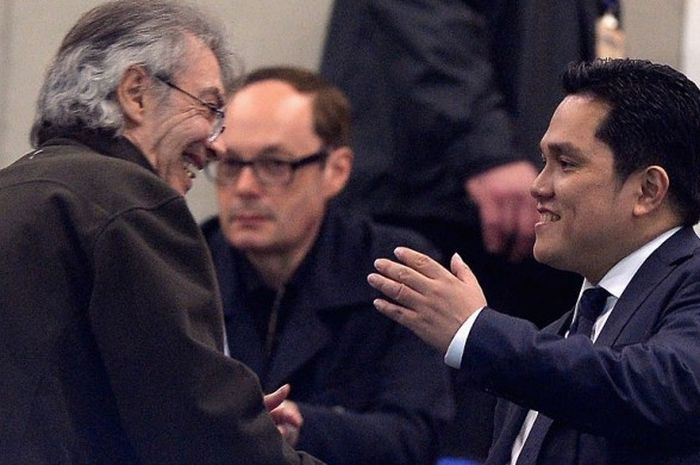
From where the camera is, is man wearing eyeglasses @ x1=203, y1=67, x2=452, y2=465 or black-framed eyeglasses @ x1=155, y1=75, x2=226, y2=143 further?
man wearing eyeglasses @ x1=203, y1=67, x2=452, y2=465

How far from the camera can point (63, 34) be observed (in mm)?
5098

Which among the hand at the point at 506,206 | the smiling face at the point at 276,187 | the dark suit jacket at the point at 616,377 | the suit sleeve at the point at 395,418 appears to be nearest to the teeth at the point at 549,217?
the dark suit jacket at the point at 616,377

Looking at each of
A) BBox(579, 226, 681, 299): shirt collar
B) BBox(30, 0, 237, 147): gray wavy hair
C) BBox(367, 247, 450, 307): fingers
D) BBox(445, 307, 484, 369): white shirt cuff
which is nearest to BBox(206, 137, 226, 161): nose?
BBox(30, 0, 237, 147): gray wavy hair

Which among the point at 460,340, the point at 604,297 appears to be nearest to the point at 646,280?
the point at 604,297

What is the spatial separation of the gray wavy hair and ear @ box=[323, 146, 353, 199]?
1422 millimetres

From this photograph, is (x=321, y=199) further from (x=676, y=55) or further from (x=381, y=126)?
(x=676, y=55)

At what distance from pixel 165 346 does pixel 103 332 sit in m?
0.10

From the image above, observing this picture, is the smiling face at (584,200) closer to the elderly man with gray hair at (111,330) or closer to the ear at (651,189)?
the ear at (651,189)

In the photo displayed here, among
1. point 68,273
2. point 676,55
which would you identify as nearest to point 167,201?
point 68,273

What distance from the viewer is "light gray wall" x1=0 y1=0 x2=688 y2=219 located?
507 centimetres

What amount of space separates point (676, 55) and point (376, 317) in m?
1.93

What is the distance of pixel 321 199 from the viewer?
15.4ft

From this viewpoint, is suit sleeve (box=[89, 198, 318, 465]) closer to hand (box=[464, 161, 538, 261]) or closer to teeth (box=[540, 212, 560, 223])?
teeth (box=[540, 212, 560, 223])

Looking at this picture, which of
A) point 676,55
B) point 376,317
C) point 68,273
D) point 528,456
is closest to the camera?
point 68,273
